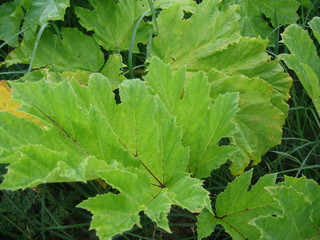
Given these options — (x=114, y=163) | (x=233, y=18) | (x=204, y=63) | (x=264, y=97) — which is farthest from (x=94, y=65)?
(x=114, y=163)

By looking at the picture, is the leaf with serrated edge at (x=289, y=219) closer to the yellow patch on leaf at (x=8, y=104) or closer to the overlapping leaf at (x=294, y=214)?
the overlapping leaf at (x=294, y=214)

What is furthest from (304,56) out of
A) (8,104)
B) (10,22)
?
(10,22)

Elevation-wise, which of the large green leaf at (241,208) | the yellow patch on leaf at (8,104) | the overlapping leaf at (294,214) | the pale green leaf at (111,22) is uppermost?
the pale green leaf at (111,22)

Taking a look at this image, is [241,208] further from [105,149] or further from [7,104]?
[7,104]

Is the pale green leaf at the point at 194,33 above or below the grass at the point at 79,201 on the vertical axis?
above

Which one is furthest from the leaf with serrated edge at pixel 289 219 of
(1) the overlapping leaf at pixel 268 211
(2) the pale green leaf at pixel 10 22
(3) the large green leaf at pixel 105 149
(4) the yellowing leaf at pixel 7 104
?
(2) the pale green leaf at pixel 10 22

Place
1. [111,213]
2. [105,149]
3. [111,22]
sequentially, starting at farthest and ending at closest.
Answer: [111,22] → [105,149] → [111,213]
